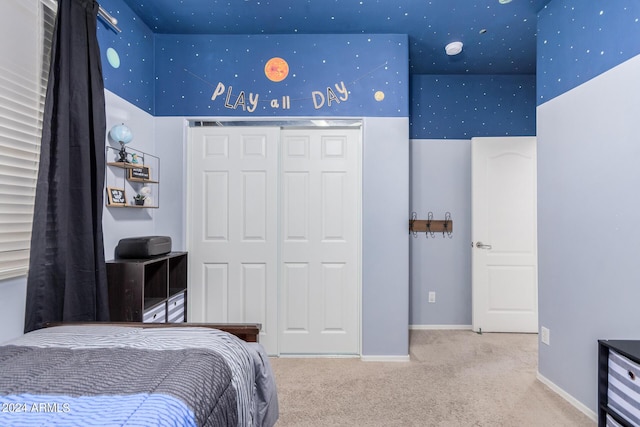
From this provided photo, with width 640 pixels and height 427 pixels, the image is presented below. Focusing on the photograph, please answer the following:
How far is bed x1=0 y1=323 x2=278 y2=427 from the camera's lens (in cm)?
74

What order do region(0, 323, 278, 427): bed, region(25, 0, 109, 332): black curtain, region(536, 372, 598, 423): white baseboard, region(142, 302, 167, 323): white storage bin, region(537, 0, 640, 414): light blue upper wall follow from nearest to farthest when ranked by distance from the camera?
region(0, 323, 278, 427): bed < region(25, 0, 109, 332): black curtain < region(537, 0, 640, 414): light blue upper wall < region(536, 372, 598, 423): white baseboard < region(142, 302, 167, 323): white storage bin

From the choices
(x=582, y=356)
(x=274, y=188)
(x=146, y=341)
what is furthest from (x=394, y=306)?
(x=146, y=341)

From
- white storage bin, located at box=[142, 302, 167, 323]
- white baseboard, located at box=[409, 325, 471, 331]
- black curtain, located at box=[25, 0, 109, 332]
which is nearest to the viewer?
black curtain, located at box=[25, 0, 109, 332]

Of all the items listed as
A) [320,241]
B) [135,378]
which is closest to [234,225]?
[320,241]

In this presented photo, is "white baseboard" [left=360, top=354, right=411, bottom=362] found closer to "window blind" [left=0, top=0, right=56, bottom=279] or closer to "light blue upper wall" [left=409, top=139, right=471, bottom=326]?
"light blue upper wall" [left=409, top=139, right=471, bottom=326]

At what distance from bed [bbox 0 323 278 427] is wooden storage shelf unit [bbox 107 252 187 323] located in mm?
569

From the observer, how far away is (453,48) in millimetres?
2762

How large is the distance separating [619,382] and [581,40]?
1.99m

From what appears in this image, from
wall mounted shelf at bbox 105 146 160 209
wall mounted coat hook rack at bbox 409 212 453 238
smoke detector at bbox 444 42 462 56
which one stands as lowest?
wall mounted coat hook rack at bbox 409 212 453 238

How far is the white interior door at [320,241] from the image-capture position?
275 centimetres

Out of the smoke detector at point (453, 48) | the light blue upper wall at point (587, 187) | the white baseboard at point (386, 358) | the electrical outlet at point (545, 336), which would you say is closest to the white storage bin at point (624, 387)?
the light blue upper wall at point (587, 187)

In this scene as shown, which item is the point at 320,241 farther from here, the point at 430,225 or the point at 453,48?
the point at 453,48

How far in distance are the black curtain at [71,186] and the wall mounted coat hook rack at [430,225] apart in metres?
2.85

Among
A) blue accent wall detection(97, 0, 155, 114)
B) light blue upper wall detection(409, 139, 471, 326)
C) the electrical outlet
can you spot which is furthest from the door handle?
blue accent wall detection(97, 0, 155, 114)
